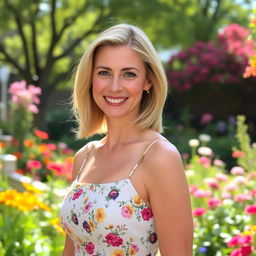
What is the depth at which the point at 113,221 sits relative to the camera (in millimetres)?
2051

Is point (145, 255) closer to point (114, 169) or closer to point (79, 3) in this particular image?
point (114, 169)

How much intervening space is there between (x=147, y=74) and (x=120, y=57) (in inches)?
A: 5.5

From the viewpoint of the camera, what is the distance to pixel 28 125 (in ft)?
29.2

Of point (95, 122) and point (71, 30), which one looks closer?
point (95, 122)

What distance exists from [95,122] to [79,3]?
12934mm

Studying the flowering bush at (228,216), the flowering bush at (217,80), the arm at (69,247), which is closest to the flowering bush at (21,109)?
the flowering bush at (228,216)

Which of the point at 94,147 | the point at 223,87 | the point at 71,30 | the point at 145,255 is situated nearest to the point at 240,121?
the point at 94,147

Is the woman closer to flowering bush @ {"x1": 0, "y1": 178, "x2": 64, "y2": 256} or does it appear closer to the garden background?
flowering bush @ {"x1": 0, "y1": 178, "x2": 64, "y2": 256}

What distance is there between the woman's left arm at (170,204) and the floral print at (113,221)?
0.08m

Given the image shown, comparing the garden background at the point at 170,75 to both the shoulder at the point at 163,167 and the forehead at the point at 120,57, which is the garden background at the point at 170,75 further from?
the shoulder at the point at 163,167

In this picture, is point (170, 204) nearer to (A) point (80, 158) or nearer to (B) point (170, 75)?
(A) point (80, 158)

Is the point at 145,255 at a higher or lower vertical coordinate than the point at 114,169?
lower

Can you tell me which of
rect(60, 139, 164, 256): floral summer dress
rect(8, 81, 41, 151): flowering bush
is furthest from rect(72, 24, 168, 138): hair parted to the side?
rect(8, 81, 41, 151): flowering bush

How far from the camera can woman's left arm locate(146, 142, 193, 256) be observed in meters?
1.97
